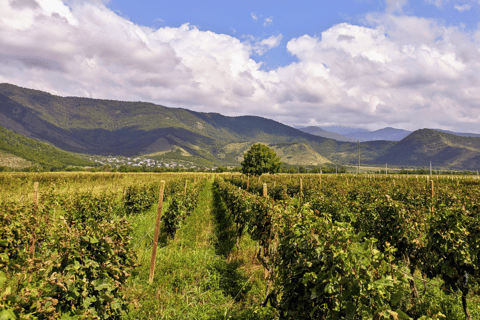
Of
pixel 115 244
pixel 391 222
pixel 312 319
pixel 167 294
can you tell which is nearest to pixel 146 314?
pixel 167 294

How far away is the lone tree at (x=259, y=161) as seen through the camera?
188 ft

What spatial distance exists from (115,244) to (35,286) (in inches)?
56.0

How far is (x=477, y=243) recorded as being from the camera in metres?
4.65

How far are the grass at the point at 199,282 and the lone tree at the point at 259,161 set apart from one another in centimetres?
4706

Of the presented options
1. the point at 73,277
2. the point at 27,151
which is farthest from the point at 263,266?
the point at 27,151

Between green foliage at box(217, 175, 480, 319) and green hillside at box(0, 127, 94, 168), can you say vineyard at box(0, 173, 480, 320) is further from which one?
green hillside at box(0, 127, 94, 168)

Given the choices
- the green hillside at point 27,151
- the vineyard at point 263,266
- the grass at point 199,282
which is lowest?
the grass at point 199,282

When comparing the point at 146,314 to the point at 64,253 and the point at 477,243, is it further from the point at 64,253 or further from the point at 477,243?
the point at 477,243

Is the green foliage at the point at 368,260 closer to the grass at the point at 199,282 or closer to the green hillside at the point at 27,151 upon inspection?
the grass at the point at 199,282

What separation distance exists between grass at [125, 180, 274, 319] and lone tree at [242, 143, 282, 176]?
4706 centimetres

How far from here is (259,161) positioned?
190 feet

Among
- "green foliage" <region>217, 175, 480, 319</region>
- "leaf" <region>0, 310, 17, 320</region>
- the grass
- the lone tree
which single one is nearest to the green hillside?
the lone tree

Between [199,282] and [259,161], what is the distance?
52071mm

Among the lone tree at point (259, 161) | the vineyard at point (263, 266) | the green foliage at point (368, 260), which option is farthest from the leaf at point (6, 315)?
the lone tree at point (259, 161)
